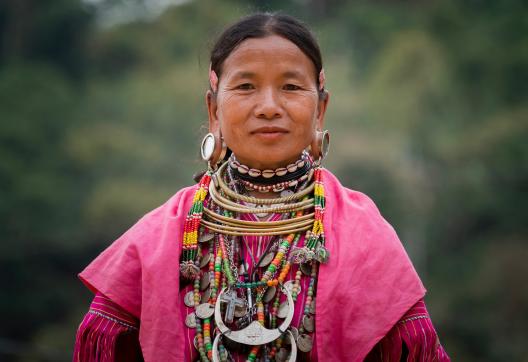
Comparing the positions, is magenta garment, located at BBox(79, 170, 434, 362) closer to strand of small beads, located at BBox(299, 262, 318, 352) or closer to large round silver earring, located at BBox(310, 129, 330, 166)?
strand of small beads, located at BBox(299, 262, 318, 352)

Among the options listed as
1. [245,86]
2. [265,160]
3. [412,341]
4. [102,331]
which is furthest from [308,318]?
[245,86]

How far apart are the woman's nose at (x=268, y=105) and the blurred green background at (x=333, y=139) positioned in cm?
1717

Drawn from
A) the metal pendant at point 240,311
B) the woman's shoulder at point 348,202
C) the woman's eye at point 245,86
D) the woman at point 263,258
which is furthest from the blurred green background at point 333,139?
the woman's eye at point 245,86

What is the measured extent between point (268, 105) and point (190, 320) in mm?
733

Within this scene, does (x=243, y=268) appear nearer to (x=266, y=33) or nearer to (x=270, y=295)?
(x=270, y=295)

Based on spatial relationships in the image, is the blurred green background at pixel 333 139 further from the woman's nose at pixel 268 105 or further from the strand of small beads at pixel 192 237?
the woman's nose at pixel 268 105

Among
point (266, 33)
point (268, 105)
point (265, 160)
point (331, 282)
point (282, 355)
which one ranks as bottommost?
point (282, 355)

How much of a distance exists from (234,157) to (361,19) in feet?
91.2

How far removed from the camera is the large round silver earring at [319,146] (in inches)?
109

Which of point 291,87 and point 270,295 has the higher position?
point 291,87

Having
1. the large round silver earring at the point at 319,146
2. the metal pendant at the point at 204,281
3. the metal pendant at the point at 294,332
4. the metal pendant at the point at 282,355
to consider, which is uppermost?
the large round silver earring at the point at 319,146

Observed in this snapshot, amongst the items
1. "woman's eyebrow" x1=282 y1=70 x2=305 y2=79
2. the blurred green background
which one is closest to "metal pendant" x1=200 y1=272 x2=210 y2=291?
"woman's eyebrow" x1=282 y1=70 x2=305 y2=79

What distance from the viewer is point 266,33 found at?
8.79 feet

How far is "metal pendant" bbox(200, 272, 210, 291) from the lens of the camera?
267 centimetres
